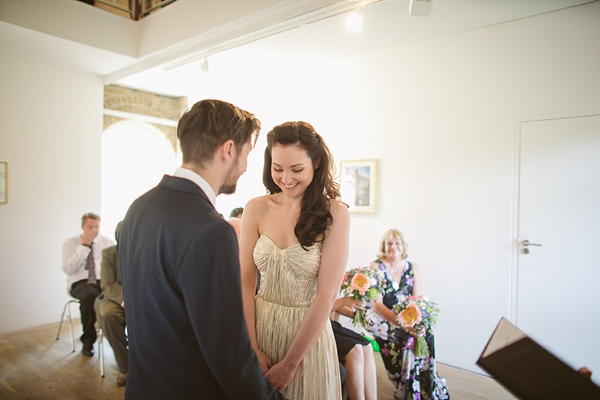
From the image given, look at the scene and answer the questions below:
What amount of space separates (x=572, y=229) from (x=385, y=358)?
2.02 meters

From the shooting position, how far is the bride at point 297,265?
1.69 metres

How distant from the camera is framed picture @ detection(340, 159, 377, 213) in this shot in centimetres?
504

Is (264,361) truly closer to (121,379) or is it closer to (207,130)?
(207,130)

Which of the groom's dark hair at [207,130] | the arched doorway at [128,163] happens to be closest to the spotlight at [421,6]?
the groom's dark hair at [207,130]

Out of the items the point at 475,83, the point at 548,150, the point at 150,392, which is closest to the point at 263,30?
the point at 475,83

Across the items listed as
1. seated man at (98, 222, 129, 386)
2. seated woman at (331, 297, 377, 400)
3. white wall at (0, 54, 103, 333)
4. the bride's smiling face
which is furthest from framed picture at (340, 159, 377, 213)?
white wall at (0, 54, 103, 333)

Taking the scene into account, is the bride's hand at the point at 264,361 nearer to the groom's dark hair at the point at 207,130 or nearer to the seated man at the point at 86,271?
the groom's dark hair at the point at 207,130

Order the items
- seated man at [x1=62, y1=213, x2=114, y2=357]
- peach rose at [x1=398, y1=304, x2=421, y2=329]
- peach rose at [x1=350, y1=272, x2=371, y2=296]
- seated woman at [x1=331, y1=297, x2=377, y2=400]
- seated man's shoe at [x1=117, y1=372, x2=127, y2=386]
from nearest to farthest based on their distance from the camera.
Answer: seated woman at [x1=331, y1=297, x2=377, y2=400] → peach rose at [x1=350, y1=272, x2=371, y2=296] → peach rose at [x1=398, y1=304, x2=421, y2=329] → seated man's shoe at [x1=117, y1=372, x2=127, y2=386] → seated man at [x1=62, y1=213, x2=114, y2=357]

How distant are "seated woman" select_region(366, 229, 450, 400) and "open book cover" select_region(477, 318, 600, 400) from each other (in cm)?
→ 213

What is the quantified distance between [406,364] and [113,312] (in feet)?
8.97

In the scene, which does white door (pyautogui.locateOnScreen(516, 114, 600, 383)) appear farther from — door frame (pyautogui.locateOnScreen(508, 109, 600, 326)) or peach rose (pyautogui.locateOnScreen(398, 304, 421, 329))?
peach rose (pyautogui.locateOnScreen(398, 304, 421, 329))

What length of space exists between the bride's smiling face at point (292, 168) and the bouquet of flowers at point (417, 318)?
1.97 m

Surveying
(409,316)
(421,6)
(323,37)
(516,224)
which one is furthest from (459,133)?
(409,316)

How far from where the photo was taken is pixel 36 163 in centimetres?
554
